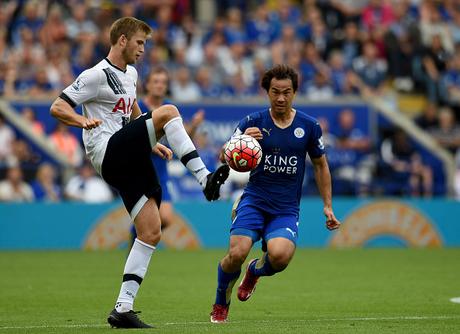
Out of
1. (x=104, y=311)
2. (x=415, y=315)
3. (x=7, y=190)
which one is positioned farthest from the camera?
(x=7, y=190)

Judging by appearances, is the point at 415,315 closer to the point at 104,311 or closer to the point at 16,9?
the point at 104,311

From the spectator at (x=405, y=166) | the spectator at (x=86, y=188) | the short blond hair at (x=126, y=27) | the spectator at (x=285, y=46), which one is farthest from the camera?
the spectator at (x=285, y=46)

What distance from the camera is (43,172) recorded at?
2061 centimetres

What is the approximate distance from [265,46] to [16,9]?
561 cm

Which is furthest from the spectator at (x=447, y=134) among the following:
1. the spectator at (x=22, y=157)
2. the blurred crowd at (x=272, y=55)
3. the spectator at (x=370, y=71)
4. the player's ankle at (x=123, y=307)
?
the player's ankle at (x=123, y=307)

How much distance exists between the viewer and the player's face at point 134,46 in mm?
9219

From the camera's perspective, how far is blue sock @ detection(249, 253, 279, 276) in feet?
31.7

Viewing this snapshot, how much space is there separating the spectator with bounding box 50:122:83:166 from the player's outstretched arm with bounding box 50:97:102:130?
12.4 m

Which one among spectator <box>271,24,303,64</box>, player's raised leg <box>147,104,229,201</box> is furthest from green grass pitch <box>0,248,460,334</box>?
spectator <box>271,24,303,64</box>

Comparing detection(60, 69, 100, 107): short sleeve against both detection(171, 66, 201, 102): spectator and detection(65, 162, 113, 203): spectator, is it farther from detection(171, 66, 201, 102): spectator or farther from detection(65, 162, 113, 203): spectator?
detection(171, 66, 201, 102): spectator

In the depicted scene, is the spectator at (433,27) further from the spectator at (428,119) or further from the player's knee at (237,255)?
the player's knee at (237,255)

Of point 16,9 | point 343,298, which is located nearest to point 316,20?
point 16,9

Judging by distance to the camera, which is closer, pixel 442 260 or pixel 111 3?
pixel 442 260

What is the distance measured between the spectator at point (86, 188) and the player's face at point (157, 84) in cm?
733
